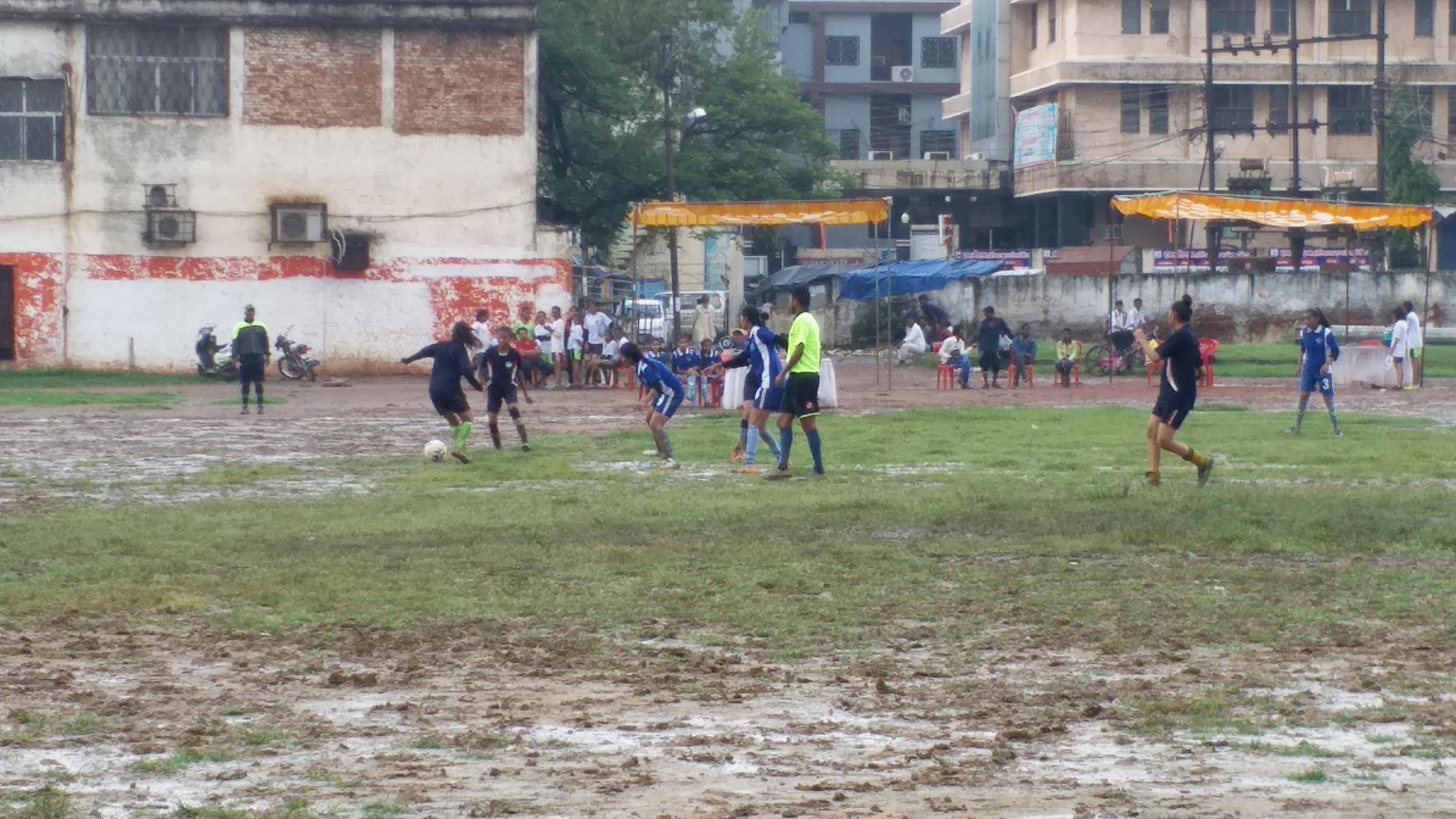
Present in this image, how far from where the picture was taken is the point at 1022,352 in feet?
119

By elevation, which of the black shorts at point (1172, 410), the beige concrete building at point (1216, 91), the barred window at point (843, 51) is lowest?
the black shorts at point (1172, 410)

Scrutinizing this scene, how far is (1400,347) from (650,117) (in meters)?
21.3

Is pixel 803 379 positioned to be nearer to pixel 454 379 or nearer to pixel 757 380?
pixel 757 380

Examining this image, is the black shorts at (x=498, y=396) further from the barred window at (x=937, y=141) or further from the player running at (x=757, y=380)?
the barred window at (x=937, y=141)

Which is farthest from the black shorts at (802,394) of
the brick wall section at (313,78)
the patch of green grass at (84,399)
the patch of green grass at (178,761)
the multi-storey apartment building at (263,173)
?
the brick wall section at (313,78)

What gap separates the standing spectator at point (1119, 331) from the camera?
38.7 metres

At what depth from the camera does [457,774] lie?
6.52 meters

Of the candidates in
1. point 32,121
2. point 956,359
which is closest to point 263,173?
point 32,121

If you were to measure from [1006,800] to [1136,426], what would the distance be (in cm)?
1893

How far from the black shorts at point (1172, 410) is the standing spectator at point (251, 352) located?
14.7m

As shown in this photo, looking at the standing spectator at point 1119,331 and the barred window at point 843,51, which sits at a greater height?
the barred window at point 843,51

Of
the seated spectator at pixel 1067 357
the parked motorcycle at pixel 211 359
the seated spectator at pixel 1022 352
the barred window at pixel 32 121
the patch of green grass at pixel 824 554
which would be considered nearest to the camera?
the patch of green grass at pixel 824 554

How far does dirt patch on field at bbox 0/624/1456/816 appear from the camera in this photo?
6180 mm

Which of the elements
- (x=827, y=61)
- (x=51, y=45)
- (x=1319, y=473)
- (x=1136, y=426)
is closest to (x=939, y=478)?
(x=1319, y=473)
